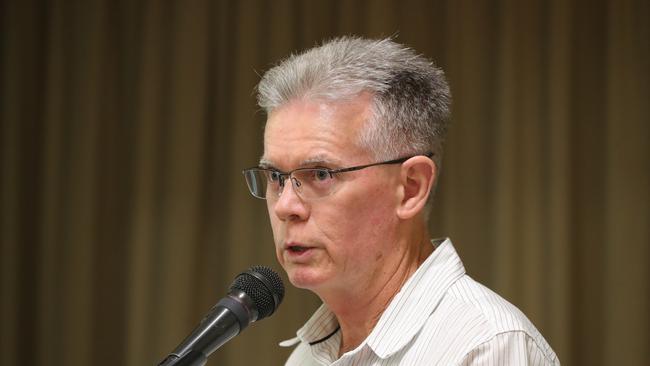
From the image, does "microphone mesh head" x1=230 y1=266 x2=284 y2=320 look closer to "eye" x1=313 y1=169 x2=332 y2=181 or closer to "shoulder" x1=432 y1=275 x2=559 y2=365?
"eye" x1=313 y1=169 x2=332 y2=181

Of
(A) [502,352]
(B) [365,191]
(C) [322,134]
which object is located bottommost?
(A) [502,352]

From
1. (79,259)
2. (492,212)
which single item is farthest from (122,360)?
(492,212)

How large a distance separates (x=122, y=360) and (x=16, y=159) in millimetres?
1028

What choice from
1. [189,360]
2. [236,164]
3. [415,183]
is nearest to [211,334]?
[189,360]

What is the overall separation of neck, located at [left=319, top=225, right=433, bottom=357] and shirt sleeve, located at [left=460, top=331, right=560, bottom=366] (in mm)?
314

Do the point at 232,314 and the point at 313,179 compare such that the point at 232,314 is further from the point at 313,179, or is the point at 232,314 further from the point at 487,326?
the point at 487,326

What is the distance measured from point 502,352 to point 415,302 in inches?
9.7

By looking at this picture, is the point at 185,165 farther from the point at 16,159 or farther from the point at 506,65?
the point at 506,65

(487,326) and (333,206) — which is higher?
(333,206)

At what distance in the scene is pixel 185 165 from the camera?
321cm

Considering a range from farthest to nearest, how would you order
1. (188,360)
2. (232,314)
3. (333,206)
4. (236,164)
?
(236,164), (333,206), (232,314), (188,360)

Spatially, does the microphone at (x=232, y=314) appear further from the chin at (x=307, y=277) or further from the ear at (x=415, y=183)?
the ear at (x=415, y=183)

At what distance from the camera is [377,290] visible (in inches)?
60.4

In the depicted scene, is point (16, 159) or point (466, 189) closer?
point (466, 189)
